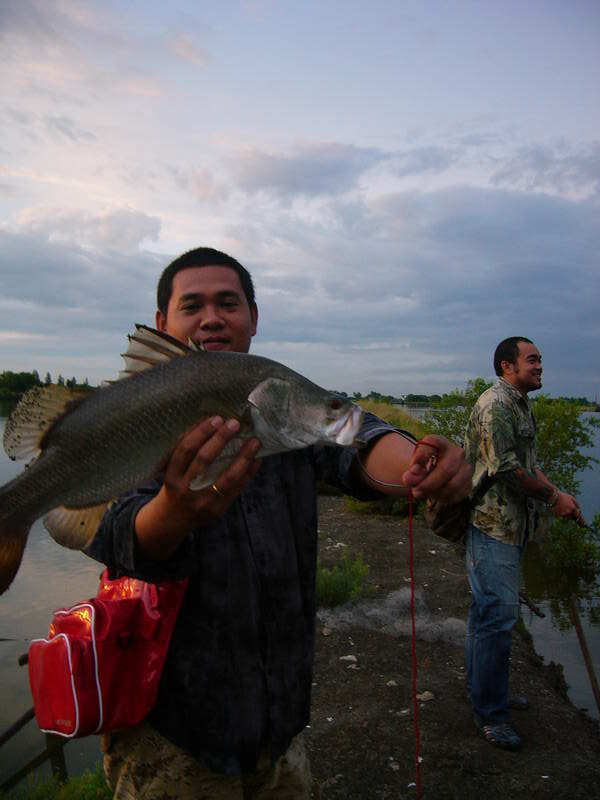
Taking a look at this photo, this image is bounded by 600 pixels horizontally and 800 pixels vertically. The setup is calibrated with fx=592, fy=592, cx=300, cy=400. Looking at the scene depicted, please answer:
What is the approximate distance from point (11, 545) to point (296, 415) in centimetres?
111

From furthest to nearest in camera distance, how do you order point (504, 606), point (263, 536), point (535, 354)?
1. point (535, 354)
2. point (504, 606)
3. point (263, 536)

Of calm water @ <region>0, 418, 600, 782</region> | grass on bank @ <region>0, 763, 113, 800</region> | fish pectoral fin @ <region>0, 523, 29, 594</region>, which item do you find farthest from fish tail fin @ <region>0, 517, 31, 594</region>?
grass on bank @ <region>0, 763, 113, 800</region>

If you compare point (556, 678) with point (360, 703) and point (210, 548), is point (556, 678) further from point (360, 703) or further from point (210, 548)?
point (210, 548)

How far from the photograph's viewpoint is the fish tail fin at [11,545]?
204 centimetres

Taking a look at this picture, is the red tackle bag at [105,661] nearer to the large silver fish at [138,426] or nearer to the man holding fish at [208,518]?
the man holding fish at [208,518]

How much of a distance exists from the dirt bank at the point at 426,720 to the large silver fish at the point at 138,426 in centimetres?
338

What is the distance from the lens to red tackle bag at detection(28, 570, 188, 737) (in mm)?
2232

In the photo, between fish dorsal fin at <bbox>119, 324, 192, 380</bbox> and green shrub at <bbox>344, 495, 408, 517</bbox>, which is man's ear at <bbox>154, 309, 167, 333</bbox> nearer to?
fish dorsal fin at <bbox>119, 324, 192, 380</bbox>

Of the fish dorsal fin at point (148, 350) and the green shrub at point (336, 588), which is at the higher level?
the fish dorsal fin at point (148, 350)

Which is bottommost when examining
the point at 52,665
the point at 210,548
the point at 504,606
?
the point at 504,606

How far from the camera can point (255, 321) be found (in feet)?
10.6

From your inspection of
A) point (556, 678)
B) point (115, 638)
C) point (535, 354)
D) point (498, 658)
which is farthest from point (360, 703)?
point (115, 638)

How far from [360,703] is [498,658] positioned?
62.5 inches

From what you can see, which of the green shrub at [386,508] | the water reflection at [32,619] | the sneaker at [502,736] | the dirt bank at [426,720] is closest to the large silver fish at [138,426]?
the water reflection at [32,619]
